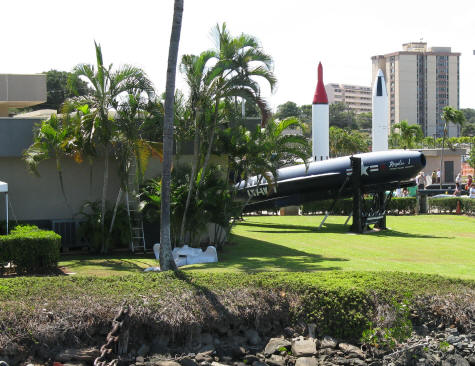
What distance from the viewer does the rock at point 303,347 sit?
1049 centimetres

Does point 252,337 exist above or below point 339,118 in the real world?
below

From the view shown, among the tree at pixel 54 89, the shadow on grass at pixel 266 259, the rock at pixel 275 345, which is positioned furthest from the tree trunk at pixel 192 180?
the tree at pixel 54 89

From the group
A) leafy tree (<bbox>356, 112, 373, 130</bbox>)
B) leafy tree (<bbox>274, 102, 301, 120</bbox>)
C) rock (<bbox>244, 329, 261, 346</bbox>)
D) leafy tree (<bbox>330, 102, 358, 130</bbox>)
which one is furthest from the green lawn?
leafy tree (<bbox>274, 102, 301, 120</bbox>)

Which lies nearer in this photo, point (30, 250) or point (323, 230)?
point (30, 250)

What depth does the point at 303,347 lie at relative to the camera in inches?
418

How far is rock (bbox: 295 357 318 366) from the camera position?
33.5 feet

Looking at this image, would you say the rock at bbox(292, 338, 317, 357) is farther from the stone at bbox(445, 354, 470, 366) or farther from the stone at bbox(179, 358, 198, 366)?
the stone at bbox(445, 354, 470, 366)

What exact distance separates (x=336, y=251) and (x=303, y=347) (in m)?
8.66

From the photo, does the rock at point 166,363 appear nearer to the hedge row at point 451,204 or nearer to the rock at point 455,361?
the rock at point 455,361

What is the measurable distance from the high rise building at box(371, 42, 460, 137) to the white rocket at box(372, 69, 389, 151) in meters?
111

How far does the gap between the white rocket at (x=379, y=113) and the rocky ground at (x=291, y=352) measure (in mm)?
35436

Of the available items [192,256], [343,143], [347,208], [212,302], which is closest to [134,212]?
[192,256]

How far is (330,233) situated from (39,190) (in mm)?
11958

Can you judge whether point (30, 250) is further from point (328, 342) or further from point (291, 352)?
point (328, 342)
